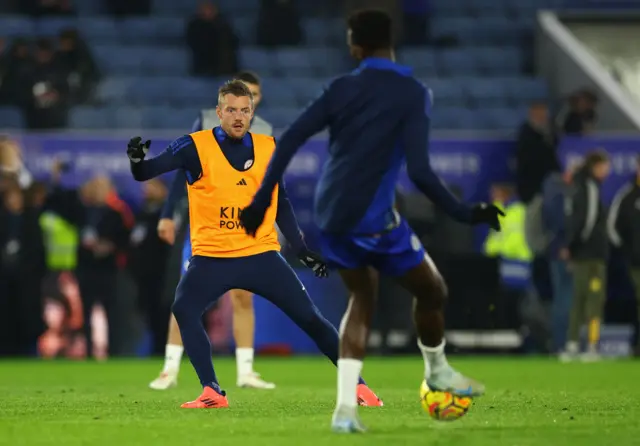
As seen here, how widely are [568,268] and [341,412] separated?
39.7ft

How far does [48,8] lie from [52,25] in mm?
313

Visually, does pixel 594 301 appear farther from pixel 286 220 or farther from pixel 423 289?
pixel 423 289

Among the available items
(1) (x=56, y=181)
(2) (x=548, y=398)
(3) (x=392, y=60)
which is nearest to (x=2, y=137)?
(1) (x=56, y=181)

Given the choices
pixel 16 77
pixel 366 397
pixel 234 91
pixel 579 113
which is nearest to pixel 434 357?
pixel 366 397

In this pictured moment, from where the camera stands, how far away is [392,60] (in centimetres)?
758

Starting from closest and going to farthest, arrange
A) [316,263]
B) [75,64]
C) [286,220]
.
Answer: [316,263], [286,220], [75,64]

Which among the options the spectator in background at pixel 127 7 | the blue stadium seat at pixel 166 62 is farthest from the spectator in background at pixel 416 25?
the spectator in background at pixel 127 7

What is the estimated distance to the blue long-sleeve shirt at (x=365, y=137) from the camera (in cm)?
743

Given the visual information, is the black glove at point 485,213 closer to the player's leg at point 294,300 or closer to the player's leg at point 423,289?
the player's leg at point 423,289

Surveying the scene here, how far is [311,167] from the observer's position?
19.0 meters

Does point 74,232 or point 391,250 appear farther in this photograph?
point 74,232

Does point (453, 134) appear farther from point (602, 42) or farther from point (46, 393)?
point (46, 393)

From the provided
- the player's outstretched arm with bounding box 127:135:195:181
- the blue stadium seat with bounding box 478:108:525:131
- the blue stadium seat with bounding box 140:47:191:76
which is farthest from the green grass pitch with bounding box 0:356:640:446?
the blue stadium seat with bounding box 140:47:191:76

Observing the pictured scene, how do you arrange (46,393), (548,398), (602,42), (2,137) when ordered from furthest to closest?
(602,42) < (2,137) < (46,393) < (548,398)
